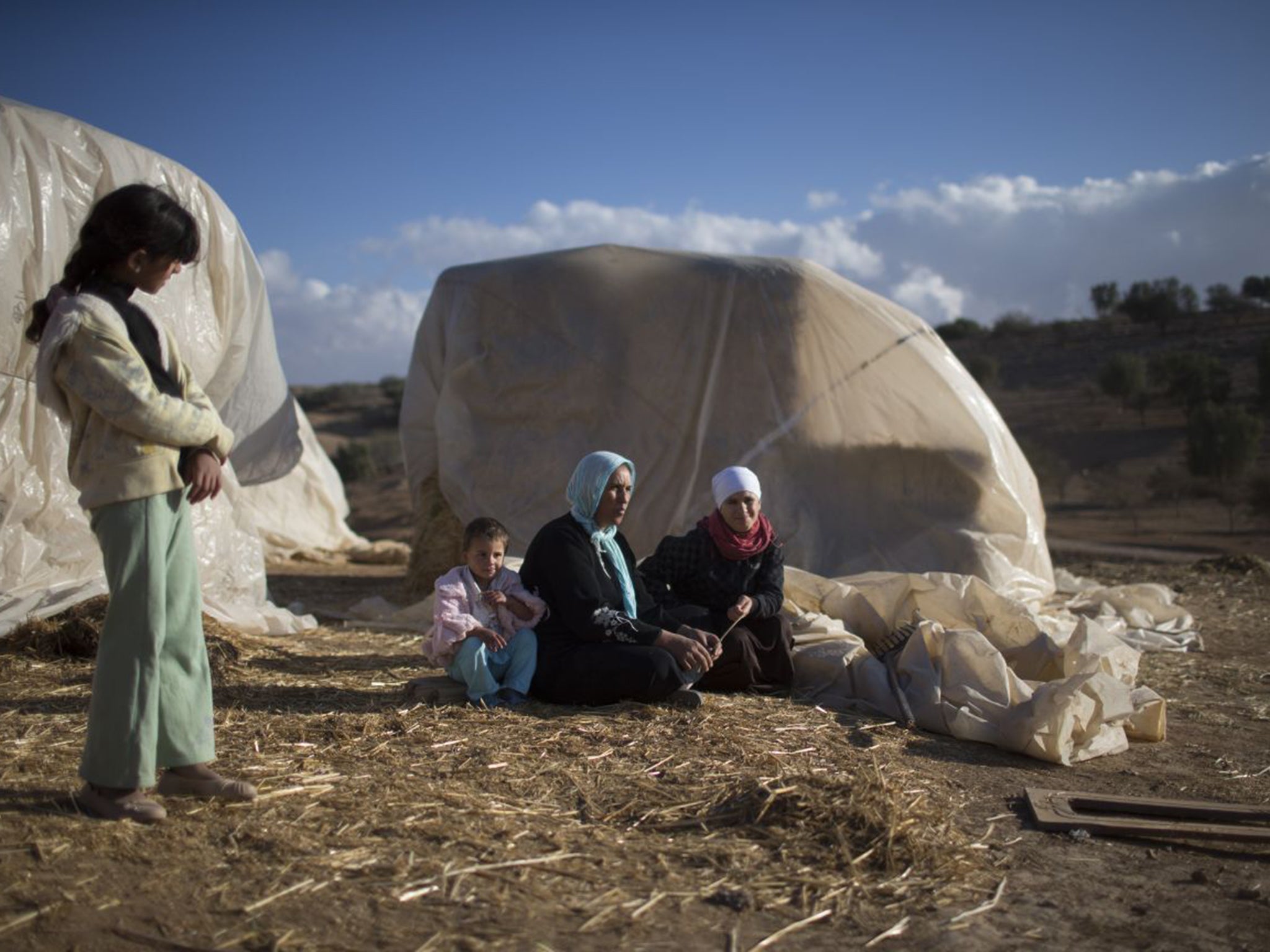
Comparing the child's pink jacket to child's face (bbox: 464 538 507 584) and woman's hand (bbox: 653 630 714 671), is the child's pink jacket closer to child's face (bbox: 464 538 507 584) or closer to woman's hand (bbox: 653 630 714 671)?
child's face (bbox: 464 538 507 584)

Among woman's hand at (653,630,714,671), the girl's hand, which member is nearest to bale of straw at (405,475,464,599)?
woman's hand at (653,630,714,671)

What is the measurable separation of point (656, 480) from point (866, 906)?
5.33 meters

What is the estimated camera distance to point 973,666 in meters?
4.31

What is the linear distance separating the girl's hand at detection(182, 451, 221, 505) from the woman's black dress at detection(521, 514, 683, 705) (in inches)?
64.1

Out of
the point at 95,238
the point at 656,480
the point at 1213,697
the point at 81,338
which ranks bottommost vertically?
the point at 1213,697

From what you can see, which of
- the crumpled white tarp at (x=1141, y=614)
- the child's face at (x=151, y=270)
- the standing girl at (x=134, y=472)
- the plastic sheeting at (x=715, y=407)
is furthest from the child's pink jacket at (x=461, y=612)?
the crumpled white tarp at (x=1141, y=614)

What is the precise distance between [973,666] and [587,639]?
4.82ft

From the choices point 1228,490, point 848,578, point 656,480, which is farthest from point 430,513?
point 1228,490

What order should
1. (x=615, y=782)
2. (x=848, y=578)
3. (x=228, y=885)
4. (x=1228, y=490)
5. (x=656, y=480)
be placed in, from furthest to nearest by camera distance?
(x=1228, y=490)
(x=656, y=480)
(x=848, y=578)
(x=615, y=782)
(x=228, y=885)

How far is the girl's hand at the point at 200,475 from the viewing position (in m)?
2.76

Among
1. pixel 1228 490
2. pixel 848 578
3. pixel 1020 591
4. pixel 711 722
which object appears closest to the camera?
pixel 711 722

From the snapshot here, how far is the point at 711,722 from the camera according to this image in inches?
158

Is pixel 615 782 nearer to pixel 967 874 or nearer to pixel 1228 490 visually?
pixel 967 874

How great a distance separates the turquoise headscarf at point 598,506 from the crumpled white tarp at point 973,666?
916mm
